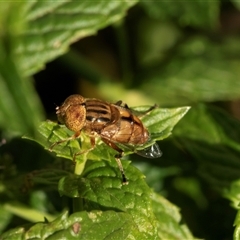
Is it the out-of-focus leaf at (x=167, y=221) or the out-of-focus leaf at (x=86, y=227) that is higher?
the out-of-focus leaf at (x=86, y=227)

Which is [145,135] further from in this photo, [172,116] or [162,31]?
[162,31]

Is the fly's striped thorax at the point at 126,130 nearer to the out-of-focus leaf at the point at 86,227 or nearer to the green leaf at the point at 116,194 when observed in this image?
the green leaf at the point at 116,194

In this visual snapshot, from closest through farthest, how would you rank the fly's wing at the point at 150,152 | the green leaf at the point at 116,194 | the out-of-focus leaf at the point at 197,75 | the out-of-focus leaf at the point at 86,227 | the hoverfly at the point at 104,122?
the out-of-focus leaf at the point at 86,227 → the green leaf at the point at 116,194 → the hoverfly at the point at 104,122 → the fly's wing at the point at 150,152 → the out-of-focus leaf at the point at 197,75

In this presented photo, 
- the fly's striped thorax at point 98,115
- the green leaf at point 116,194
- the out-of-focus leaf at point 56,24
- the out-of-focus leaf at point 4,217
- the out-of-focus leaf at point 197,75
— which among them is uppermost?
the out-of-focus leaf at point 56,24

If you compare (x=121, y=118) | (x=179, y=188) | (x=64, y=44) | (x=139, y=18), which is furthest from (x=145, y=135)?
(x=139, y=18)

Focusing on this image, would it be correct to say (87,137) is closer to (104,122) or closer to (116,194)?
(104,122)

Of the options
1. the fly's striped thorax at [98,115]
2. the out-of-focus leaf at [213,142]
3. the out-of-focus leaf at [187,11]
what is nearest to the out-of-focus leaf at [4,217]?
the fly's striped thorax at [98,115]

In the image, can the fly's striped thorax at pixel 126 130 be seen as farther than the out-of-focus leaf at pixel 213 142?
No

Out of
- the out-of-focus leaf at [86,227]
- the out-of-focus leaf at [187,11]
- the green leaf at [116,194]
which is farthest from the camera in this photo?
the out-of-focus leaf at [187,11]
